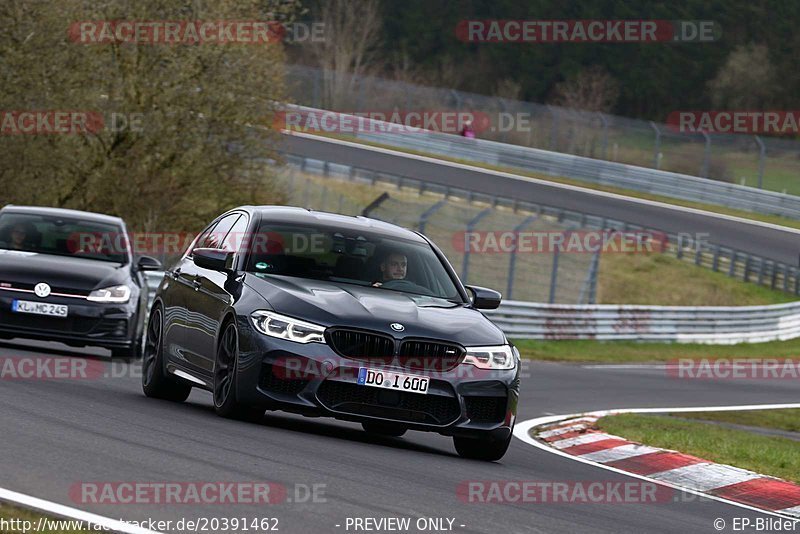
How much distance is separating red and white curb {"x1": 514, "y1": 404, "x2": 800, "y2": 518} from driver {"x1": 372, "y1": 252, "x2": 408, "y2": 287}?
2.06m

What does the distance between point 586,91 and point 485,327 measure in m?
69.5

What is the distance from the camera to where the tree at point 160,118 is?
27.7 metres

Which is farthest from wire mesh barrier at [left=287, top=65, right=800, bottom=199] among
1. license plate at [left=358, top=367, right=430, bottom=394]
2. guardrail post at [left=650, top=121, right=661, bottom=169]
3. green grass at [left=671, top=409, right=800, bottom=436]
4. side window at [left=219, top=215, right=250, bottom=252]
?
license plate at [left=358, top=367, right=430, bottom=394]

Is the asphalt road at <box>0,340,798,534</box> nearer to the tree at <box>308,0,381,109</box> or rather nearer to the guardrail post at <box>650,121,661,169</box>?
the guardrail post at <box>650,121,661,169</box>

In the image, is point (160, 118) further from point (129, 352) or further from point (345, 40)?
point (345, 40)

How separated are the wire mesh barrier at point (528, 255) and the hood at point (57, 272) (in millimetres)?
13977

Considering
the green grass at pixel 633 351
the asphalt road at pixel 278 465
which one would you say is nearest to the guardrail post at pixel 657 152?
the green grass at pixel 633 351

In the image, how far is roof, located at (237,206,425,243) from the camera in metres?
11.0

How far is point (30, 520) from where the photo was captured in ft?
20.0

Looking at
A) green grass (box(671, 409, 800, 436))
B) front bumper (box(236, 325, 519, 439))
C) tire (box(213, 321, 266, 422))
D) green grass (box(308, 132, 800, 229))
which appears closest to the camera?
front bumper (box(236, 325, 519, 439))

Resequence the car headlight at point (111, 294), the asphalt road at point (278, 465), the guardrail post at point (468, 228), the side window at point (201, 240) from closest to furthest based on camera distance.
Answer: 1. the asphalt road at point (278, 465)
2. the side window at point (201, 240)
3. the car headlight at point (111, 294)
4. the guardrail post at point (468, 228)

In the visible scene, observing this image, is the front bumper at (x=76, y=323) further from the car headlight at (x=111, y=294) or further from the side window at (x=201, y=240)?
the side window at (x=201, y=240)

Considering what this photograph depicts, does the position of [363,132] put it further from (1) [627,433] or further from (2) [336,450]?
(2) [336,450]

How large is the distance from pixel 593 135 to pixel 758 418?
33.6 meters
